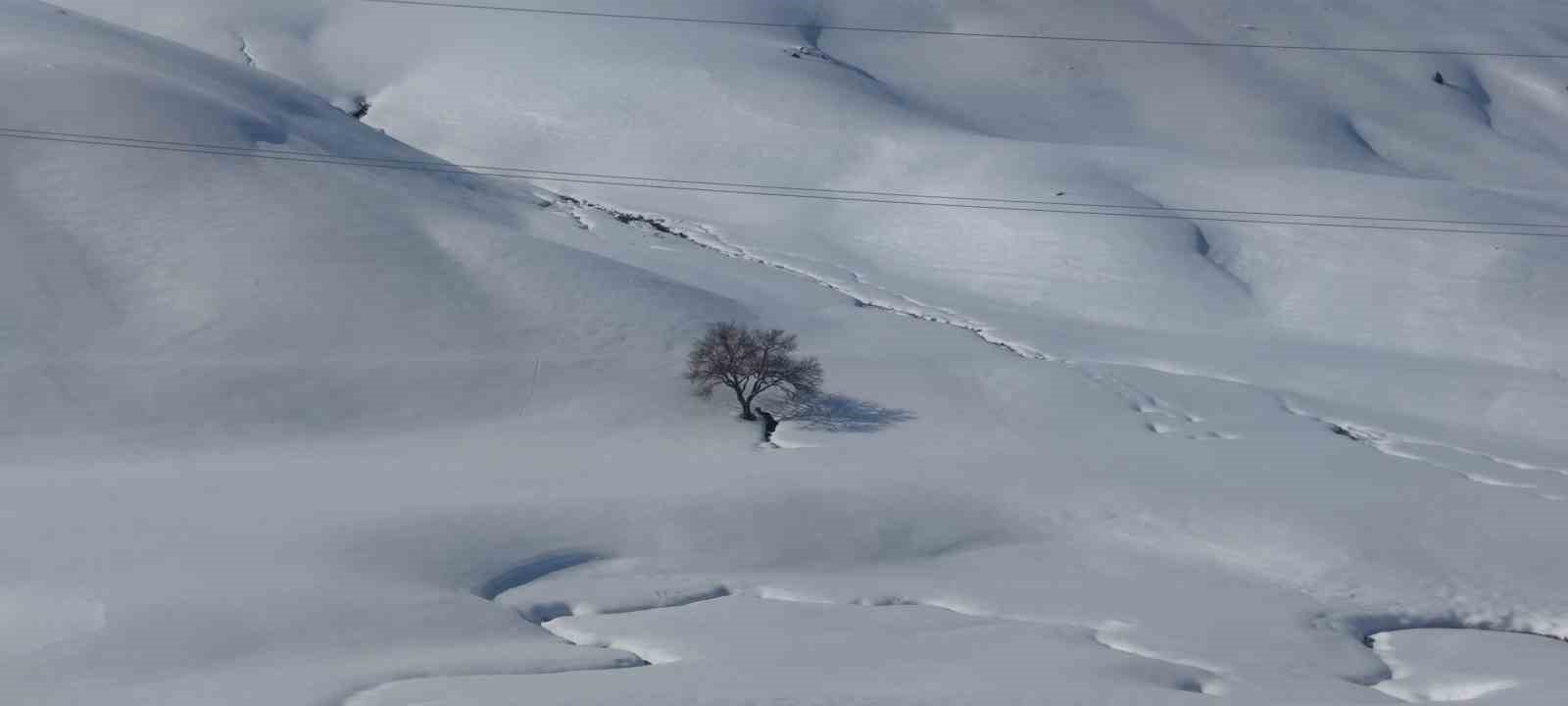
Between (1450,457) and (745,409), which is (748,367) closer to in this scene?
(745,409)

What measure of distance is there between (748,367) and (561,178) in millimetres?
20389

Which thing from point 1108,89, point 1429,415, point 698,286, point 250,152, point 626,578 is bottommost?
point 626,578

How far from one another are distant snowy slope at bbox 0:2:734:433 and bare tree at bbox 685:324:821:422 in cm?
219

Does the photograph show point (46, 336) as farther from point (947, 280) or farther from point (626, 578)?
point (947, 280)

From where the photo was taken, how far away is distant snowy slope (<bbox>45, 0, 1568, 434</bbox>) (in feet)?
132

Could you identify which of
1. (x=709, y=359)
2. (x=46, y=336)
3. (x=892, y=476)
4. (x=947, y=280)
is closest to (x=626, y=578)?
(x=892, y=476)

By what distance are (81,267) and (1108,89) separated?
42372mm

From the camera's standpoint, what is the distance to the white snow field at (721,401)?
19.6 m

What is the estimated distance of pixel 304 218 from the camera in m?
33.7

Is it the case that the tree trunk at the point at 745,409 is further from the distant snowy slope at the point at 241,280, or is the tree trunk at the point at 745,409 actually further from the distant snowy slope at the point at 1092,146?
the distant snowy slope at the point at 1092,146

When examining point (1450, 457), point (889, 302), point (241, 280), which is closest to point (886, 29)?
point (889, 302)

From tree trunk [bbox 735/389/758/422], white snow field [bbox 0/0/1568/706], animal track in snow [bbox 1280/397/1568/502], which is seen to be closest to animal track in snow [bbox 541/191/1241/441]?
white snow field [bbox 0/0/1568/706]

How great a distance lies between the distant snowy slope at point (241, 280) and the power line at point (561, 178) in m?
0.26

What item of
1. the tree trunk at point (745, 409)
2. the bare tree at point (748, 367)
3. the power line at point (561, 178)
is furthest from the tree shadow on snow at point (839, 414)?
the power line at point (561, 178)
